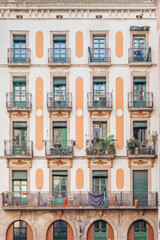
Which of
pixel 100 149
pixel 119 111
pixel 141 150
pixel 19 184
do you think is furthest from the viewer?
pixel 119 111

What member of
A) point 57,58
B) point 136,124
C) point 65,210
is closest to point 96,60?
point 57,58

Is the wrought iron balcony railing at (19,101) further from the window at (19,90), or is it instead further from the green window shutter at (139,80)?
the green window shutter at (139,80)

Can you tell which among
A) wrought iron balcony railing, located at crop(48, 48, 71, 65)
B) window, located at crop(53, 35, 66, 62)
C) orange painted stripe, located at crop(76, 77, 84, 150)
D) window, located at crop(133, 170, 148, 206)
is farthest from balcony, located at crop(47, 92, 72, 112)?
window, located at crop(133, 170, 148, 206)

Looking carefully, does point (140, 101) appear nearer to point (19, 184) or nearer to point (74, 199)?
point (74, 199)

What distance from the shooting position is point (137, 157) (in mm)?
40312

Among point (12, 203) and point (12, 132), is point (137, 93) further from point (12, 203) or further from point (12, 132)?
point (12, 203)

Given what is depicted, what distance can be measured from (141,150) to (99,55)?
Answer: 7.69m

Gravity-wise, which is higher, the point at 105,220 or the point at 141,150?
the point at 141,150

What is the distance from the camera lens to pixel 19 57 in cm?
4159

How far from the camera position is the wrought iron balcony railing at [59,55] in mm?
41344

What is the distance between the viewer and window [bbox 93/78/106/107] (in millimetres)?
41062

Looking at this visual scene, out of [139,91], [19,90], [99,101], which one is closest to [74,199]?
[99,101]

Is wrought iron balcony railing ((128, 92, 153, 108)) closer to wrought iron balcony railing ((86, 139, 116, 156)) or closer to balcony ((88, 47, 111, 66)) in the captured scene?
balcony ((88, 47, 111, 66))

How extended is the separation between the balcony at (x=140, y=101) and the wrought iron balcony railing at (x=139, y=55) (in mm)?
2435
